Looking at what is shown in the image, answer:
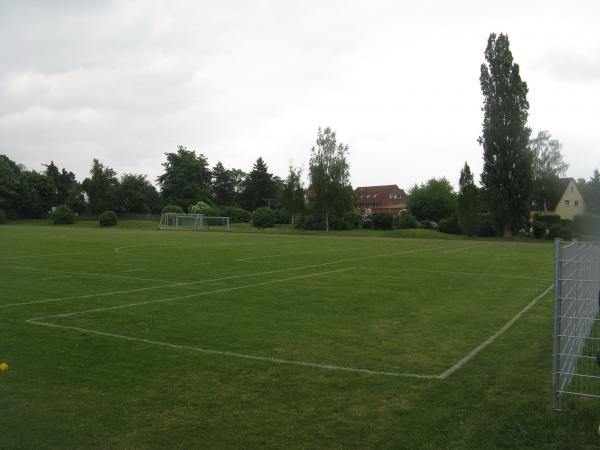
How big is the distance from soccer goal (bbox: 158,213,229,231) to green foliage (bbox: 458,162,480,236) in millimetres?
30661

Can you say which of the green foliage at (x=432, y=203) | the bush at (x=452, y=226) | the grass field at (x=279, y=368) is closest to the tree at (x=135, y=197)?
the green foliage at (x=432, y=203)

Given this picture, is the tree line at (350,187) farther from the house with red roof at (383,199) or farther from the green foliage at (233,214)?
the house with red roof at (383,199)

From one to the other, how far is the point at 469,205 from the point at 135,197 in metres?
67.1

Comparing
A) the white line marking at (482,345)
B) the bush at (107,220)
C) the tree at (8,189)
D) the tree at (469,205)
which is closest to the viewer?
the white line marking at (482,345)

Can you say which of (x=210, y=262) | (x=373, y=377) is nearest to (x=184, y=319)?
(x=373, y=377)

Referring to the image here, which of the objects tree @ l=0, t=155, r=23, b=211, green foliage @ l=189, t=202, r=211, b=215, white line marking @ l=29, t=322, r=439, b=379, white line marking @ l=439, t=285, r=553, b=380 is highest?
tree @ l=0, t=155, r=23, b=211

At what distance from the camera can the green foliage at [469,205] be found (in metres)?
48.3

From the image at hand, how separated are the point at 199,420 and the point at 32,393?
1.99 metres

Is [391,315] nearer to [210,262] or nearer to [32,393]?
[32,393]

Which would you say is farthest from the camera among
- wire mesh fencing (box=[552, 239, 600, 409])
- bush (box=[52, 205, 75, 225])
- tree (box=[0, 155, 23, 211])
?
tree (box=[0, 155, 23, 211])

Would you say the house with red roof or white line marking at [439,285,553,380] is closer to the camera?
white line marking at [439,285,553,380]

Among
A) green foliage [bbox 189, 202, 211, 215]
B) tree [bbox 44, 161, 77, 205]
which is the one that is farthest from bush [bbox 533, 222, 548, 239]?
tree [bbox 44, 161, 77, 205]

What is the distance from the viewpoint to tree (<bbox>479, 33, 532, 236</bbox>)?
46531 millimetres

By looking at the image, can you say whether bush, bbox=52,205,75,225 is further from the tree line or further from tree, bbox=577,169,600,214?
tree, bbox=577,169,600,214
